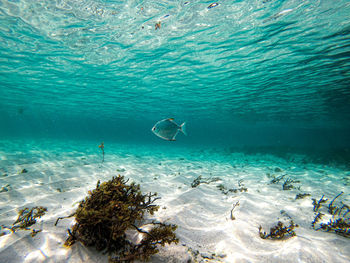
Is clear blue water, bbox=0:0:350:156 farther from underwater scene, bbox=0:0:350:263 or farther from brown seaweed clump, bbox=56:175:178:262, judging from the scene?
brown seaweed clump, bbox=56:175:178:262

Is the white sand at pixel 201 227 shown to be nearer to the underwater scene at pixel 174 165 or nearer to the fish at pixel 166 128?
the underwater scene at pixel 174 165

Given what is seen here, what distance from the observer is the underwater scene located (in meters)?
2.55

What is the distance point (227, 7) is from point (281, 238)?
10.8m

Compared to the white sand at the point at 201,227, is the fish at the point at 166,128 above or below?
above

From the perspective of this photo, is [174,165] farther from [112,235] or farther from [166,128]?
[112,235]

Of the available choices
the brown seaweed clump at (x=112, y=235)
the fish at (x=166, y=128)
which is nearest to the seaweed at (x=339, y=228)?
the brown seaweed clump at (x=112, y=235)

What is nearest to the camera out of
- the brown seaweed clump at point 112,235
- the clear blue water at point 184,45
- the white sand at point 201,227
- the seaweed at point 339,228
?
the brown seaweed clump at point 112,235

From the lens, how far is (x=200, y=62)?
588 inches

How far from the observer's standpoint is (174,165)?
13.3 meters

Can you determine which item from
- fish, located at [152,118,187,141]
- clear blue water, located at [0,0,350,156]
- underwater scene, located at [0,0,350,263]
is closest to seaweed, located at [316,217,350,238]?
underwater scene, located at [0,0,350,263]

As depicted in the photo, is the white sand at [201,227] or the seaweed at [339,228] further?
the seaweed at [339,228]

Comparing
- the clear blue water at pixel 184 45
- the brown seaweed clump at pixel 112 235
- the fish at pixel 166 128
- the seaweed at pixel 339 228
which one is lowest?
the seaweed at pixel 339 228

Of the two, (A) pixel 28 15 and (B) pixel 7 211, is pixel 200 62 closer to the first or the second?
(A) pixel 28 15

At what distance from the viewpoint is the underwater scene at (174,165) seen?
100 inches
